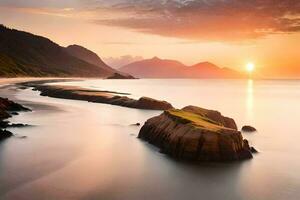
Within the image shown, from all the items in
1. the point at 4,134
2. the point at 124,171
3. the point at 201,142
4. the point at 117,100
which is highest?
the point at 117,100

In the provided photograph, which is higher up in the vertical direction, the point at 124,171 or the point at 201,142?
the point at 201,142

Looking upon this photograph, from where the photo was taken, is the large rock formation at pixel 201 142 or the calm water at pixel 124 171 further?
the large rock formation at pixel 201 142

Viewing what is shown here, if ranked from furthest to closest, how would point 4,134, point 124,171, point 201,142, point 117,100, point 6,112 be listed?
1. point 117,100
2. point 6,112
3. point 4,134
4. point 201,142
5. point 124,171

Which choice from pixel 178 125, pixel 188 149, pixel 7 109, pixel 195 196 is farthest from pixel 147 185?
pixel 7 109

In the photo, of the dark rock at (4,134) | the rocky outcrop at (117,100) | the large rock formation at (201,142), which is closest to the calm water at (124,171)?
the large rock formation at (201,142)

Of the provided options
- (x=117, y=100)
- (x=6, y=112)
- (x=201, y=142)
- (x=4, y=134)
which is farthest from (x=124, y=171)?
(x=117, y=100)

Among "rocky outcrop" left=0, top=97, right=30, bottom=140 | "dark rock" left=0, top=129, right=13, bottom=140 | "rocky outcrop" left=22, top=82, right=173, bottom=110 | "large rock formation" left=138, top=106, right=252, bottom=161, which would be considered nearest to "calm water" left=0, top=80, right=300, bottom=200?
Answer: "large rock formation" left=138, top=106, right=252, bottom=161

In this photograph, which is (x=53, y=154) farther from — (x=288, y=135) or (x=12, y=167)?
(x=288, y=135)

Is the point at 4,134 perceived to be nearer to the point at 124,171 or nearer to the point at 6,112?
the point at 124,171

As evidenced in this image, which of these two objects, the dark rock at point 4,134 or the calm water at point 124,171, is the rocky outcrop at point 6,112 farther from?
the calm water at point 124,171

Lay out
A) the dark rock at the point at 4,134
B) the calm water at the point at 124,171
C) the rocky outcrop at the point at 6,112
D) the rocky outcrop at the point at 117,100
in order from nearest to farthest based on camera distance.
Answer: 1. the calm water at the point at 124,171
2. the dark rock at the point at 4,134
3. the rocky outcrop at the point at 6,112
4. the rocky outcrop at the point at 117,100

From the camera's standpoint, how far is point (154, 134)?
47781 mm

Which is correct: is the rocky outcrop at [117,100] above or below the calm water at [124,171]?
above

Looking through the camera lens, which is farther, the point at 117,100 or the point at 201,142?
the point at 117,100
